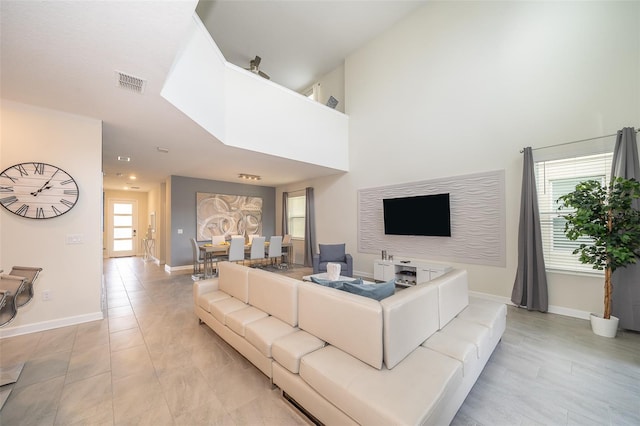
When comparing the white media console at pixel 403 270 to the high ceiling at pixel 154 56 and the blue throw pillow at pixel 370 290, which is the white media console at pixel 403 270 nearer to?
the high ceiling at pixel 154 56

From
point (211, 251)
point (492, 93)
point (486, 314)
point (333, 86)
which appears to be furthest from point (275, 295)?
point (333, 86)

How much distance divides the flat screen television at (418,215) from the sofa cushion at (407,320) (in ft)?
9.49

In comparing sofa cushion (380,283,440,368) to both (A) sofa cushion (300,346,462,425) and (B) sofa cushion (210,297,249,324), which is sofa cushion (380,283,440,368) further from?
(B) sofa cushion (210,297,249,324)

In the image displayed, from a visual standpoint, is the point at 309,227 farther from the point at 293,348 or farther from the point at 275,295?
the point at 293,348

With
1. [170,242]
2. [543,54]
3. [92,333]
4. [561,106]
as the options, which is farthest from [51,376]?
[543,54]

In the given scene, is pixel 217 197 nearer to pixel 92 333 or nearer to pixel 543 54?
pixel 92 333

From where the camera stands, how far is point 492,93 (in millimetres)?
4156

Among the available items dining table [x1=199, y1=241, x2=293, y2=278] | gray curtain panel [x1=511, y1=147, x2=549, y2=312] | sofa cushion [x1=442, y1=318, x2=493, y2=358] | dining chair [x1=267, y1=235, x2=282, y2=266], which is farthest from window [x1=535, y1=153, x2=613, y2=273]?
dining table [x1=199, y1=241, x2=293, y2=278]

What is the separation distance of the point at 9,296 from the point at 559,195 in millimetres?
6270

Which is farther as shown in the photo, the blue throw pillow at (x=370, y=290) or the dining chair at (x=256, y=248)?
the dining chair at (x=256, y=248)

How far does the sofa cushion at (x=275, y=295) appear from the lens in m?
2.19

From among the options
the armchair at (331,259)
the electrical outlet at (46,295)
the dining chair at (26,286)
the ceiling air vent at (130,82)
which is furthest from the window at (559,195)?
the electrical outlet at (46,295)

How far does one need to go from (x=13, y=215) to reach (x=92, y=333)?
1.70m

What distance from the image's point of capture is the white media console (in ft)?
15.2
